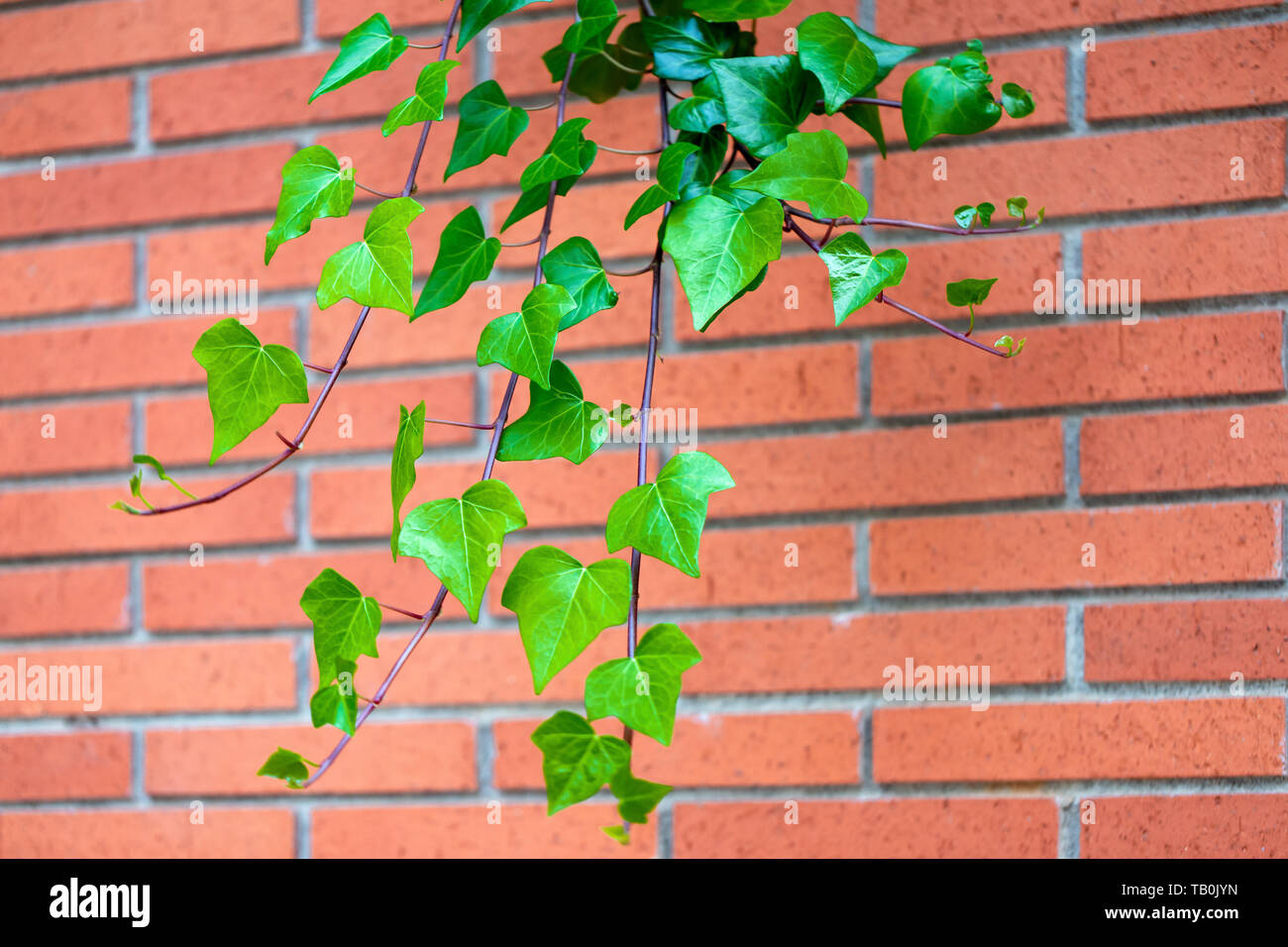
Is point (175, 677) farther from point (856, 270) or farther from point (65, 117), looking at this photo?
point (856, 270)

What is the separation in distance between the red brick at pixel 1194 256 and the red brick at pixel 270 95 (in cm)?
58

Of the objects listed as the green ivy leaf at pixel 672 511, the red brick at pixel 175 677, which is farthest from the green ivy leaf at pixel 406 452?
the red brick at pixel 175 677

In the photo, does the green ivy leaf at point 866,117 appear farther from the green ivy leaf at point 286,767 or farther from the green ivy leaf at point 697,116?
the green ivy leaf at point 286,767

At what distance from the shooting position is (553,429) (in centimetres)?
51

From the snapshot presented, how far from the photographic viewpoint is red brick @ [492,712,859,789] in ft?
2.53

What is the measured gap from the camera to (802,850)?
0.77m

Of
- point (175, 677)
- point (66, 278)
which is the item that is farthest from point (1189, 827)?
point (66, 278)

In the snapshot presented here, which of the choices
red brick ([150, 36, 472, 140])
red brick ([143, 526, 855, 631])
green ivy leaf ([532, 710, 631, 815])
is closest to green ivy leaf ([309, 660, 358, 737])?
green ivy leaf ([532, 710, 631, 815])

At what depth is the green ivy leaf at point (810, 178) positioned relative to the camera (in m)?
0.47

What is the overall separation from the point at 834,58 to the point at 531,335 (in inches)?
9.4

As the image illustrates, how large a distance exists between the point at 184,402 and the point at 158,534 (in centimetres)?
13

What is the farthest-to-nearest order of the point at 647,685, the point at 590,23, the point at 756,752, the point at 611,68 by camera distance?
1. the point at 756,752
2. the point at 611,68
3. the point at 590,23
4. the point at 647,685
